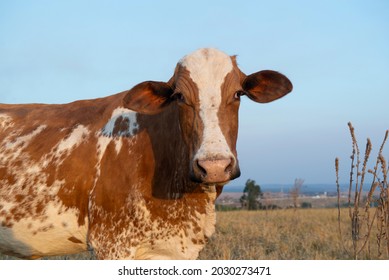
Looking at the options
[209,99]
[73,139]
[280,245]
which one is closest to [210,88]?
[209,99]

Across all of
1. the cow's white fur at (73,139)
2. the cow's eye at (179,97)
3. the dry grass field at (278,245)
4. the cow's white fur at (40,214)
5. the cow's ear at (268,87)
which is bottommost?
the dry grass field at (278,245)

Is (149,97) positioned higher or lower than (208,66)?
lower

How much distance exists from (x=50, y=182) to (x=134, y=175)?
3.47ft

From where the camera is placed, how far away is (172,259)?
210 inches

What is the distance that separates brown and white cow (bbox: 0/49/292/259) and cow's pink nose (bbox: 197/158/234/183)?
34 centimetres

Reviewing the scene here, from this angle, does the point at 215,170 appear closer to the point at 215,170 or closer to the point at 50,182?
the point at 215,170

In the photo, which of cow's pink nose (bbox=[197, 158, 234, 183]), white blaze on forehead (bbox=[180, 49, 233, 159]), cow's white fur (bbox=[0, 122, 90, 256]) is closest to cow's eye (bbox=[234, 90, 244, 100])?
white blaze on forehead (bbox=[180, 49, 233, 159])

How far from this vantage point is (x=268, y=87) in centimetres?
534

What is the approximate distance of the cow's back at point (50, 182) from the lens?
216 inches

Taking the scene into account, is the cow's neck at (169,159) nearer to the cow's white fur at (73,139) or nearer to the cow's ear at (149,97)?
the cow's ear at (149,97)

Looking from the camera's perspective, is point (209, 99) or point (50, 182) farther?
point (50, 182)

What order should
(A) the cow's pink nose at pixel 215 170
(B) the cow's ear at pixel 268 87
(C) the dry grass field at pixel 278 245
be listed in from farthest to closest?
(C) the dry grass field at pixel 278 245 → (B) the cow's ear at pixel 268 87 → (A) the cow's pink nose at pixel 215 170

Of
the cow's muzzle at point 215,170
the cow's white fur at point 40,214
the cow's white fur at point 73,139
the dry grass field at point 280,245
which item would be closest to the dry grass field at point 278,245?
the dry grass field at point 280,245

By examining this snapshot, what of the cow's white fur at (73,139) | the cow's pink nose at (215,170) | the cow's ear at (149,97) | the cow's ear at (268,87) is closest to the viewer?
the cow's pink nose at (215,170)
